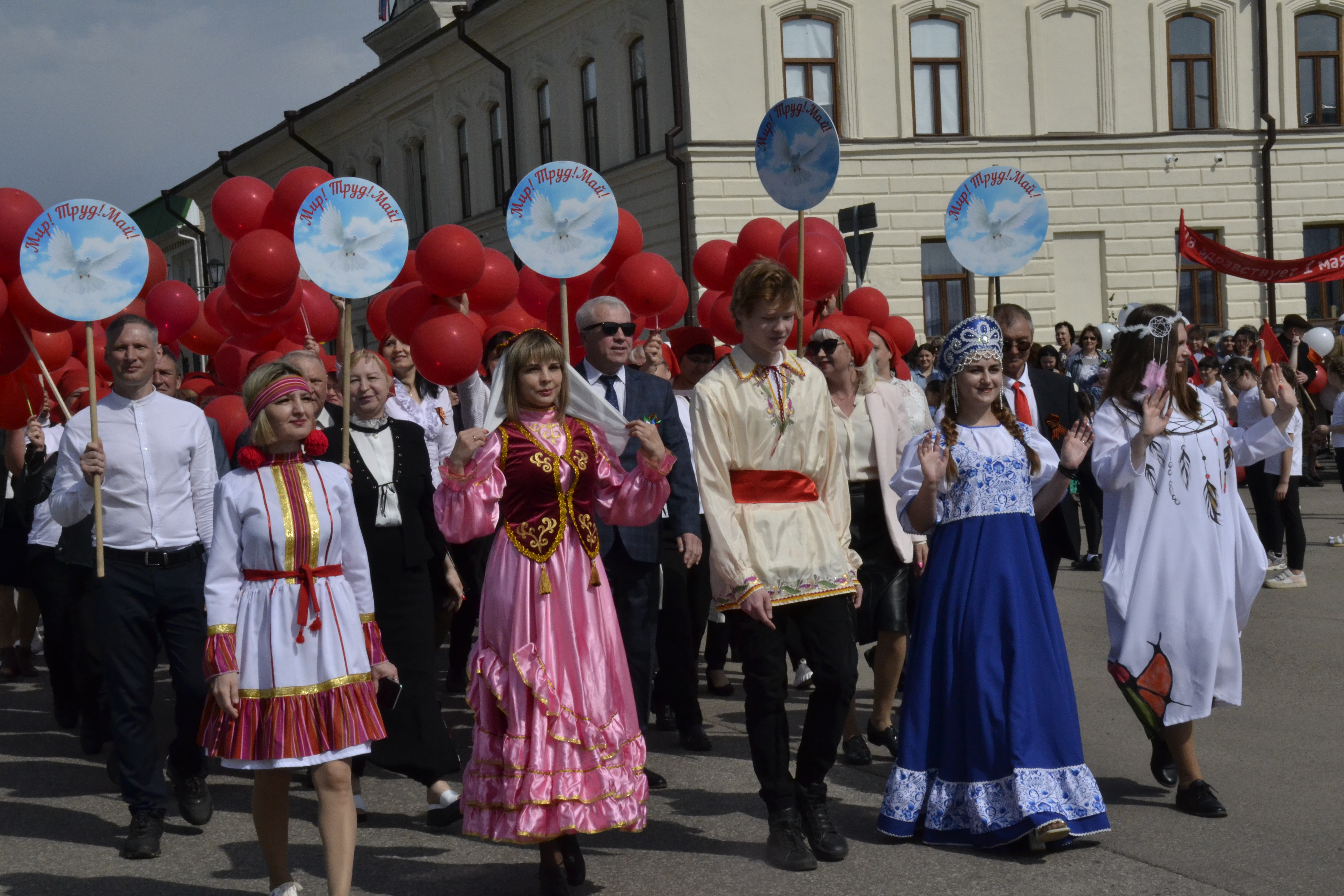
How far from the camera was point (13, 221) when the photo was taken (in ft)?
23.3

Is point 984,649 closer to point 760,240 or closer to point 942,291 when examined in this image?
point 760,240

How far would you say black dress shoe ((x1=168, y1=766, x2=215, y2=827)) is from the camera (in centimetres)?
613

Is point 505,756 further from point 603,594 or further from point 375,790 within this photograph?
point 375,790

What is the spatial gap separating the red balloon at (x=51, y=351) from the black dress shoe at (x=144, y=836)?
280cm

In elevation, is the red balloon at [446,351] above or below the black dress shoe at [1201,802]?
above

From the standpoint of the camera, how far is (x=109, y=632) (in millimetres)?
5957

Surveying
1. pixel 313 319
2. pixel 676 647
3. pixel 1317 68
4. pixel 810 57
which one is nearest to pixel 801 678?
pixel 676 647

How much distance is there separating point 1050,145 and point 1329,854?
21698 mm

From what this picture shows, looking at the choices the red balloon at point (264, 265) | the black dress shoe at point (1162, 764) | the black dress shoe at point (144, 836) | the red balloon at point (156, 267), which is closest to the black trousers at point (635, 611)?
the black dress shoe at point (144, 836)

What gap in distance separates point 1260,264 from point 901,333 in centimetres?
942

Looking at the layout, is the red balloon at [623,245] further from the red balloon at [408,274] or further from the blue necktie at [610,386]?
the blue necktie at [610,386]

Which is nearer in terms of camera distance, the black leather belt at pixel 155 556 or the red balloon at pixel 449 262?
the black leather belt at pixel 155 556

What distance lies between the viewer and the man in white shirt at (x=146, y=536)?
596 cm

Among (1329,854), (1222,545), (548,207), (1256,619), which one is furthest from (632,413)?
(1256,619)
